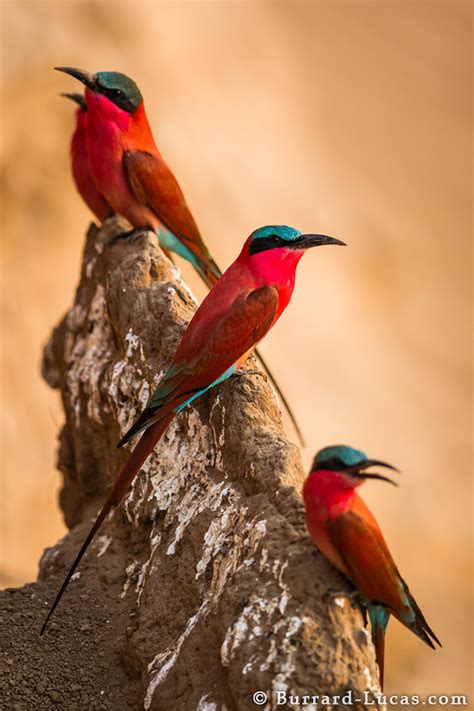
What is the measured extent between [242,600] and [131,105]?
2451mm

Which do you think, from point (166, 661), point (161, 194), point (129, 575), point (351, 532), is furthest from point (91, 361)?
point (351, 532)

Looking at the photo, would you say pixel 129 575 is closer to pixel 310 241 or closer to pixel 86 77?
pixel 310 241

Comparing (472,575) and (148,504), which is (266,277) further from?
(472,575)

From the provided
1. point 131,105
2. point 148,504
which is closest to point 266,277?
point 148,504

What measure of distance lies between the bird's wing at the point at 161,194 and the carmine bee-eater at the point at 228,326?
46.6 inches

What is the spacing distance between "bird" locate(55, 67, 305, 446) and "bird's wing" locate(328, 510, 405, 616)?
1889 mm

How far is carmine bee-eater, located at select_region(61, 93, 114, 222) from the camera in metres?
5.12

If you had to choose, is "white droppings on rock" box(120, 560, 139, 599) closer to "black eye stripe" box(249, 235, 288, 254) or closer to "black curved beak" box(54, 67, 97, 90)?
"black eye stripe" box(249, 235, 288, 254)

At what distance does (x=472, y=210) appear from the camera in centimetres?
1872

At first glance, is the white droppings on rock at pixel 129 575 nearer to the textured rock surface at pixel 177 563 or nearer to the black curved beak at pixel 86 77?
the textured rock surface at pixel 177 563

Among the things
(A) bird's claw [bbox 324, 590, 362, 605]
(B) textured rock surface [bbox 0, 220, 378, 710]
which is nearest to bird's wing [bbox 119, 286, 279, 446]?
(B) textured rock surface [bbox 0, 220, 378, 710]

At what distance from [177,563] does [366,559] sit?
2.69ft

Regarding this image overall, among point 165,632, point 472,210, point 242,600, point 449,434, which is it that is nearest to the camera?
point 242,600

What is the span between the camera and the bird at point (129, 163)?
14.6 feet
